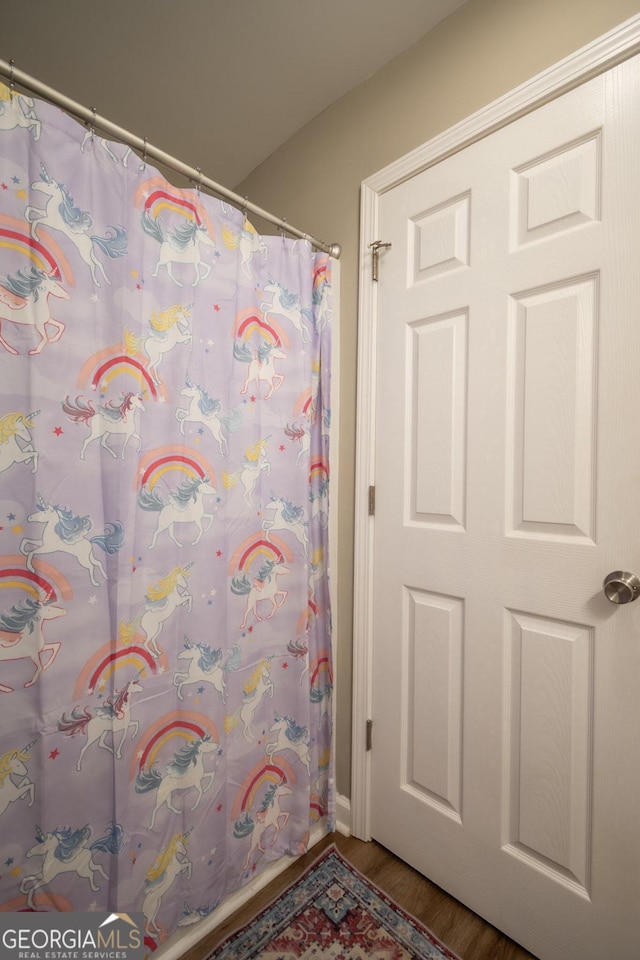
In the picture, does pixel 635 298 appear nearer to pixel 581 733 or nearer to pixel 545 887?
pixel 581 733

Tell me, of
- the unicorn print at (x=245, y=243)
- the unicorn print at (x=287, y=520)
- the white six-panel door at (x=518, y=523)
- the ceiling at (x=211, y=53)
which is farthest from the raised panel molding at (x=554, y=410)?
the ceiling at (x=211, y=53)

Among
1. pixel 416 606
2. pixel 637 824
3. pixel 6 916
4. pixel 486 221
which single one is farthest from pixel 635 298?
pixel 6 916

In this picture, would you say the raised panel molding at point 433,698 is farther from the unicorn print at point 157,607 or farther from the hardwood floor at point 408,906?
the unicorn print at point 157,607

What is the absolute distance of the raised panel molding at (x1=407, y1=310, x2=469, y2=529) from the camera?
1226 mm

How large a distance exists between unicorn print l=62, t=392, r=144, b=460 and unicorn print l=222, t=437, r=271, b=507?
28cm

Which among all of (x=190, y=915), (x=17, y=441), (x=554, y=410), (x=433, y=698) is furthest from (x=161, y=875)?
(x=554, y=410)

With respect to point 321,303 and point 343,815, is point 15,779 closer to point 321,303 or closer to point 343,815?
point 343,815

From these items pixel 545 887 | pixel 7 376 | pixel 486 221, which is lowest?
A: pixel 545 887

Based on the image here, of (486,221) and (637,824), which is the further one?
(486,221)

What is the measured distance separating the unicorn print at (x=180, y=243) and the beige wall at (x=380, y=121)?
1.75ft

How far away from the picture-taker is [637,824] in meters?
0.92

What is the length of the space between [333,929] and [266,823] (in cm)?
29

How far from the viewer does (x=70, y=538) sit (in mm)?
929

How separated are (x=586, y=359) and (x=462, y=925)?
1.44m
